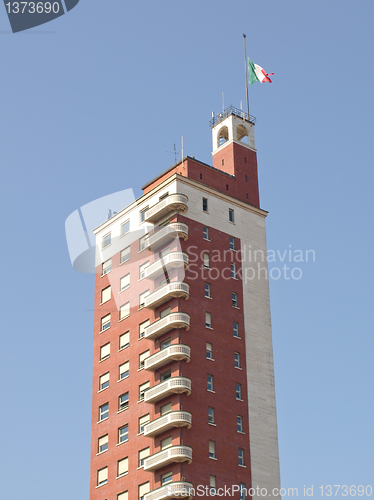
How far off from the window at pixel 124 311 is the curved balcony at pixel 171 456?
21.1 meters

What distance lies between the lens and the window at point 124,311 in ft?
358

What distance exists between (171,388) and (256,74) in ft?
162

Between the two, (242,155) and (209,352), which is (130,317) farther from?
(242,155)

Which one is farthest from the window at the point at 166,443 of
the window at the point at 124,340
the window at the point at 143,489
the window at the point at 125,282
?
the window at the point at 125,282

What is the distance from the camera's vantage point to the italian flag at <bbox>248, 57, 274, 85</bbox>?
122 metres

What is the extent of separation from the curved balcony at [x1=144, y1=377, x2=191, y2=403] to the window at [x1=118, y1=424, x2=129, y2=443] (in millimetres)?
6467

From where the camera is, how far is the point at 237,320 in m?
105

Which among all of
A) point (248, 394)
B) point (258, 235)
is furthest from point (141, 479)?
point (258, 235)

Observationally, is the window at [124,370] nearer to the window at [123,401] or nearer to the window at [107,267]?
the window at [123,401]

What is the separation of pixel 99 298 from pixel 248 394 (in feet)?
83.6

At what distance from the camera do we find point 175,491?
89.9 meters

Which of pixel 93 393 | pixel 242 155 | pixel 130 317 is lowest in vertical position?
pixel 93 393

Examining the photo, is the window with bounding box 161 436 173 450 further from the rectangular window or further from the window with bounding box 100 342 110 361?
the rectangular window

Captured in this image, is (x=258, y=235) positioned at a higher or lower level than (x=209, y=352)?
higher
